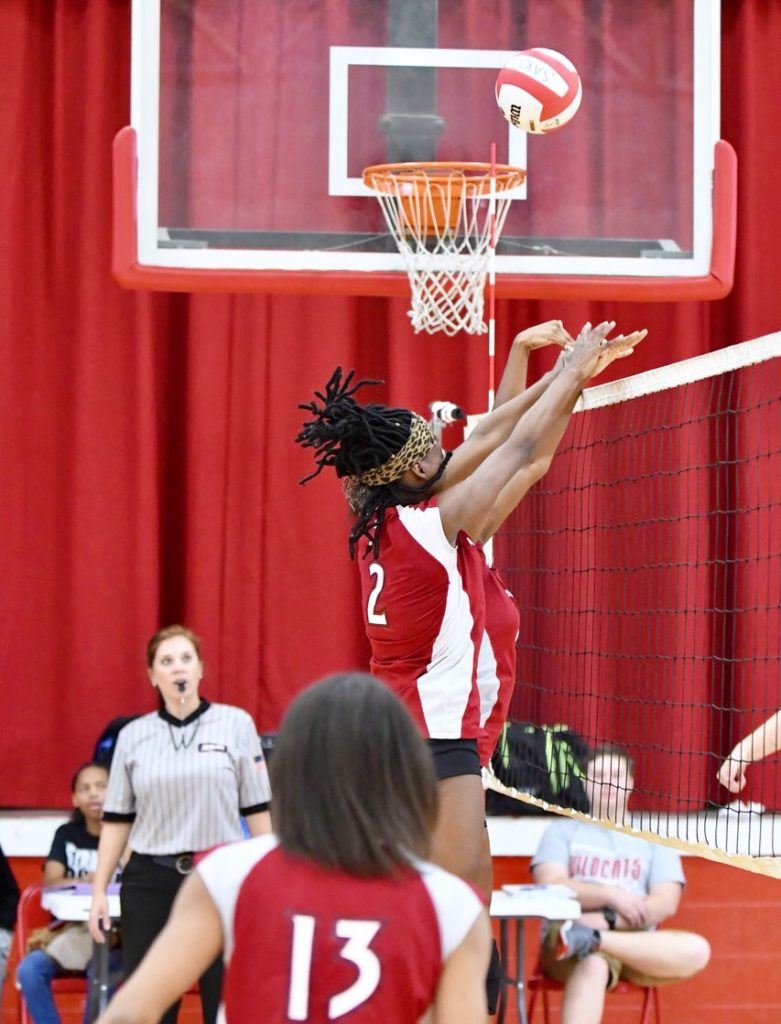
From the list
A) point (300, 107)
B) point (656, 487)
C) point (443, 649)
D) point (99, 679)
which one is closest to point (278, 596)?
point (99, 679)

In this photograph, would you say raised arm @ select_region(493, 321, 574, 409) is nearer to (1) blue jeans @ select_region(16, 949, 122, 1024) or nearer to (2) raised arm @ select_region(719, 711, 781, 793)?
(2) raised arm @ select_region(719, 711, 781, 793)

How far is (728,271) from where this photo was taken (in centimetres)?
606

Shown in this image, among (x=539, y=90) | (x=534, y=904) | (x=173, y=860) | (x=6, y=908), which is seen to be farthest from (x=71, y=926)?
(x=539, y=90)

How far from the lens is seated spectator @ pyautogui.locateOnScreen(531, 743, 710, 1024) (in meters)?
6.58

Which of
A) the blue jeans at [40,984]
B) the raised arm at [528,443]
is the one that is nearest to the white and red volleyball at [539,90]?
the raised arm at [528,443]

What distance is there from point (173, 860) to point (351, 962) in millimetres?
4316

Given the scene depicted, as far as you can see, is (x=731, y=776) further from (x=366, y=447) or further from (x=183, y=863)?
(x=183, y=863)

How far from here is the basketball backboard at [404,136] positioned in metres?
6.11

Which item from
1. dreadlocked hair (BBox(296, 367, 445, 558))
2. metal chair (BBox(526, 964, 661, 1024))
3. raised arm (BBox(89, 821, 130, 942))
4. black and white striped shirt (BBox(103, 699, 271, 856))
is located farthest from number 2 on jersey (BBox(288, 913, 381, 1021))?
metal chair (BBox(526, 964, 661, 1024))

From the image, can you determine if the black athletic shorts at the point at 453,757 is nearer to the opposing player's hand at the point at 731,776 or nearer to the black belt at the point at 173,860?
the opposing player's hand at the point at 731,776

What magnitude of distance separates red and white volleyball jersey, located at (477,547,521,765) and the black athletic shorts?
0.30ft

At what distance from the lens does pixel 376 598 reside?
14.2 ft

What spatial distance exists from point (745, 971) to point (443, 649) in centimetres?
399

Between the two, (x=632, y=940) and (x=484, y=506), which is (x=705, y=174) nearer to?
(x=484, y=506)
